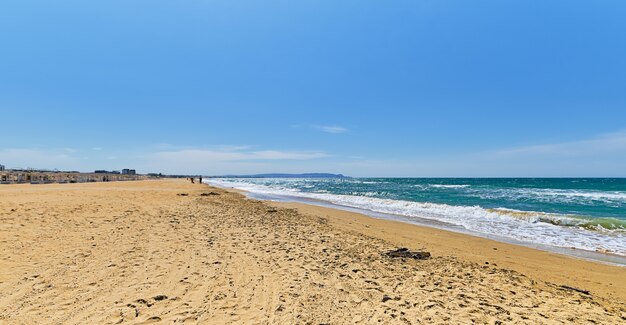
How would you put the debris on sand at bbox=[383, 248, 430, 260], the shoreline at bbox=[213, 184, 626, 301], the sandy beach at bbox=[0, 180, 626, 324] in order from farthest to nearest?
the debris on sand at bbox=[383, 248, 430, 260], the shoreline at bbox=[213, 184, 626, 301], the sandy beach at bbox=[0, 180, 626, 324]

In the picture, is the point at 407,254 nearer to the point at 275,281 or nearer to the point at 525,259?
the point at 525,259

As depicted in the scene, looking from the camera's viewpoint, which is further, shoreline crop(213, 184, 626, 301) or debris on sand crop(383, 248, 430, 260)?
debris on sand crop(383, 248, 430, 260)

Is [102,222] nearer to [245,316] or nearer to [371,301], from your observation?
[245,316]

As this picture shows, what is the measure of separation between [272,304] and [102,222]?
963 centimetres

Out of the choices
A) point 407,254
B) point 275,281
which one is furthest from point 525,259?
point 275,281

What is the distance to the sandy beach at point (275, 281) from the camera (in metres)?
4.35

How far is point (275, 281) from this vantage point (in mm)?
5629

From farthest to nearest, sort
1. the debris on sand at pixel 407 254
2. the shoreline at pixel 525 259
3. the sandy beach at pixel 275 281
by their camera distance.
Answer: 1. the debris on sand at pixel 407 254
2. the shoreline at pixel 525 259
3. the sandy beach at pixel 275 281

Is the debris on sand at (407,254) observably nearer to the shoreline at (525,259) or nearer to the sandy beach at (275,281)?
the sandy beach at (275,281)

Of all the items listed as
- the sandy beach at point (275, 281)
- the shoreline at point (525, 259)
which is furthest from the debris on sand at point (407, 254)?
the shoreline at point (525, 259)

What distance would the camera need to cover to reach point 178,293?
195 inches

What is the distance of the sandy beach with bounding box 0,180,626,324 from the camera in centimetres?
435

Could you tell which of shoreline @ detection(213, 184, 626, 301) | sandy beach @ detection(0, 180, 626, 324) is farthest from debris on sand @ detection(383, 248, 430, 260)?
shoreline @ detection(213, 184, 626, 301)

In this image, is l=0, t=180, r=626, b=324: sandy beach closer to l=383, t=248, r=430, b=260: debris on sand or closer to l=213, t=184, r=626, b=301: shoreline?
l=213, t=184, r=626, b=301: shoreline
